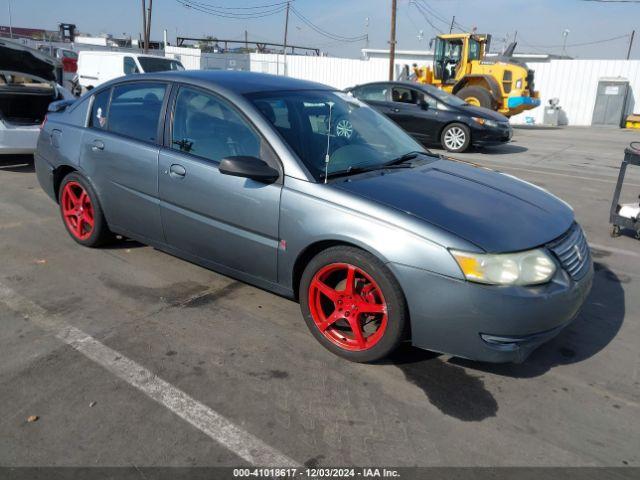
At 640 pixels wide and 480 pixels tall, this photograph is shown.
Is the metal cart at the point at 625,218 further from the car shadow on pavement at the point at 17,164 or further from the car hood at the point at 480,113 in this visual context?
the car shadow on pavement at the point at 17,164

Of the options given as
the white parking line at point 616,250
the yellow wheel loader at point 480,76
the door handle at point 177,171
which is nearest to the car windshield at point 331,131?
the door handle at point 177,171

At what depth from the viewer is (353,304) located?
2.99m

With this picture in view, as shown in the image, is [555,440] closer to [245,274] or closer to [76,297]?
[245,274]

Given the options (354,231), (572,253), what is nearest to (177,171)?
(354,231)

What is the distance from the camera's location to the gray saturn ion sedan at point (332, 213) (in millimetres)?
2650

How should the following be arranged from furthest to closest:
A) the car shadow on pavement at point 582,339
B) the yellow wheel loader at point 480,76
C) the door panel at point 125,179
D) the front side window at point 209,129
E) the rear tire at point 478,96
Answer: the yellow wheel loader at point 480,76 → the rear tire at point 478,96 → the door panel at point 125,179 → the front side window at point 209,129 → the car shadow on pavement at point 582,339

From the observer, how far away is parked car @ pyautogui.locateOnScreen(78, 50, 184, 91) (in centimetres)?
1543

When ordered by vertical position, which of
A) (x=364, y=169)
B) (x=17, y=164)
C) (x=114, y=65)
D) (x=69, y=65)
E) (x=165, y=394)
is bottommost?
(x=165, y=394)

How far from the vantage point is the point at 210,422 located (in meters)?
A: 2.49

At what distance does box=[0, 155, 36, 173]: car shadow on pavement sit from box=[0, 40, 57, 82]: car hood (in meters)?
1.43

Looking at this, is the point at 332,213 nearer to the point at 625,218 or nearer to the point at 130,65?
the point at 625,218

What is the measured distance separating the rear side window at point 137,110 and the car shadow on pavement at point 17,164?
15.0 feet

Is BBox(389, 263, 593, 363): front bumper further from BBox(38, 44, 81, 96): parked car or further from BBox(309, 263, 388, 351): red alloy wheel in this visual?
BBox(38, 44, 81, 96): parked car

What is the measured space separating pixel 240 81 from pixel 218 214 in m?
1.04
